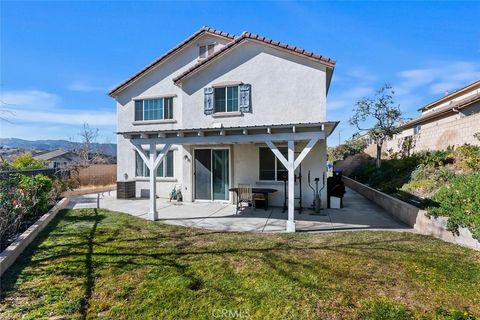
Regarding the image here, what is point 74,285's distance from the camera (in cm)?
439

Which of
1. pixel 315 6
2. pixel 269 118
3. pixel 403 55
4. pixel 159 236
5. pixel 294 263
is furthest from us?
pixel 403 55

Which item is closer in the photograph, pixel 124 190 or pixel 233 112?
pixel 233 112

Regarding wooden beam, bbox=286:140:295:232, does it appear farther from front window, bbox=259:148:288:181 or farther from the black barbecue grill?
the black barbecue grill

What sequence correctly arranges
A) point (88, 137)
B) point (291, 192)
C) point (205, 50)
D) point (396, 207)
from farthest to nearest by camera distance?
point (88, 137) → point (205, 50) → point (396, 207) → point (291, 192)

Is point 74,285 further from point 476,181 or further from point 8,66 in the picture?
point 476,181

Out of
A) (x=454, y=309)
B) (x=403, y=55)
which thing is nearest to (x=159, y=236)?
(x=454, y=309)

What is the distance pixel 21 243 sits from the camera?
234 inches

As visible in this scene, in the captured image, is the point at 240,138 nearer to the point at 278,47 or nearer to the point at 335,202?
the point at 278,47

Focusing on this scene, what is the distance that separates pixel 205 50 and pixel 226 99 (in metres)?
4.08

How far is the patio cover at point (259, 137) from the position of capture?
7684 millimetres

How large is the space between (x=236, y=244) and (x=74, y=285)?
11.0 feet

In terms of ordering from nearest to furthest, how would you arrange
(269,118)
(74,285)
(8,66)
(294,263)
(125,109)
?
(74,285), (294,263), (8,66), (269,118), (125,109)

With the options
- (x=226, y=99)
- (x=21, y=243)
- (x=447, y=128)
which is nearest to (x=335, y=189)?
(x=226, y=99)

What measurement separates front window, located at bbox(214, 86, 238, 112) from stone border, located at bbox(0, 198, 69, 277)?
25.5 feet
